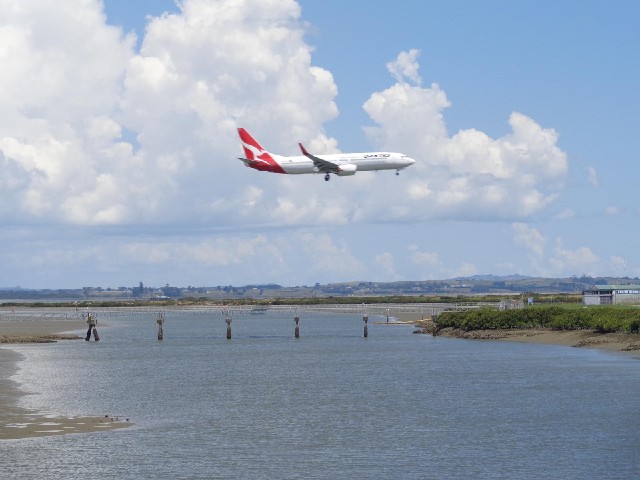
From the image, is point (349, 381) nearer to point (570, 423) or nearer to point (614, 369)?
point (614, 369)

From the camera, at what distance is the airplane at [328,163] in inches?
4604

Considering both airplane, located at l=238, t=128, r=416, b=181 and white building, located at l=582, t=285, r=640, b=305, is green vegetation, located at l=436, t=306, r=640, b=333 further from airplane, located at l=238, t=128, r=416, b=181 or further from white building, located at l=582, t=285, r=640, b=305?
white building, located at l=582, t=285, r=640, b=305

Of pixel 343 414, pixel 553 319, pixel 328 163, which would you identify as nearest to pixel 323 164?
pixel 328 163

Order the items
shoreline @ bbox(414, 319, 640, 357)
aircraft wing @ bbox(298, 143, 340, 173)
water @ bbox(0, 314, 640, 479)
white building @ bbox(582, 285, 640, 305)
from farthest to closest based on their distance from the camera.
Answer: white building @ bbox(582, 285, 640, 305) < aircraft wing @ bbox(298, 143, 340, 173) < shoreline @ bbox(414, 319, 640, 357) < water @ bbox(0, 314, 640, 479)

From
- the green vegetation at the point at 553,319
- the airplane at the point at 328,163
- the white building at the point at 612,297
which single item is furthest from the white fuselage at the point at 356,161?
the white building at the point at 612,297

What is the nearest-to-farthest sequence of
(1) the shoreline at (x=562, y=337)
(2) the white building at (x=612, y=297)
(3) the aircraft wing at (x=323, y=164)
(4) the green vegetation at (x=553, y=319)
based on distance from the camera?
(1) the shoreline at (x=562, y=337)
(4) the green vegetation at (x=553, y=319)
(3) the aircraft wing at (x=323, y=164)
(2) the white building at (x=612, y=297)

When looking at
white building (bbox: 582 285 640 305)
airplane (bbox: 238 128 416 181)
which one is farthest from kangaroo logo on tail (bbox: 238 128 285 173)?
white building (bbox: 582 285 640 305)

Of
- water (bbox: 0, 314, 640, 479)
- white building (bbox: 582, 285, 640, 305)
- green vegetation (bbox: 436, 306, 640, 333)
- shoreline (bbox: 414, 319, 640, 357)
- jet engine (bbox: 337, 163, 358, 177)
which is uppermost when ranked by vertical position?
jet engine (bbox: 337, 163, 358, 177)

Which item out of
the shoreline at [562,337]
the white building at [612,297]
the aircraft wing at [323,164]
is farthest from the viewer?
the white building at [612,297]

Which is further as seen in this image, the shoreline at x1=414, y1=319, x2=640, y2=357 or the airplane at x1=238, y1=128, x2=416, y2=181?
the airplane at x1=238, y1=128, x2=416, y2=181

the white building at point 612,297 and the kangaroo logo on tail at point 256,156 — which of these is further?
the white building at point 612,297

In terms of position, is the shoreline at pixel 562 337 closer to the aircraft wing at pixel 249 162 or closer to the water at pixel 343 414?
the water at pixel 343 414

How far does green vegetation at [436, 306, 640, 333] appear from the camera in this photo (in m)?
97.8

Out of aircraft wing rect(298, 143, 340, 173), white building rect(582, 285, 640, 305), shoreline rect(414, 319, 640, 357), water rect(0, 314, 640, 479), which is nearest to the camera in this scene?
water rect(0, 314, 640, 479)
